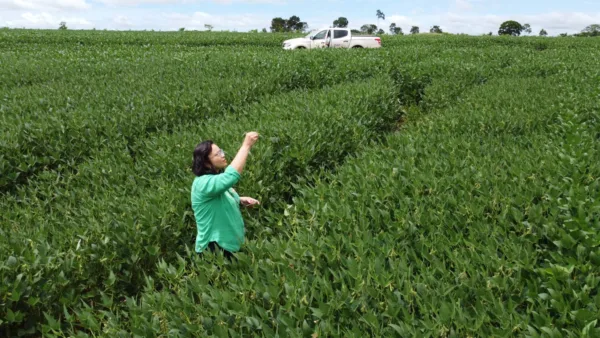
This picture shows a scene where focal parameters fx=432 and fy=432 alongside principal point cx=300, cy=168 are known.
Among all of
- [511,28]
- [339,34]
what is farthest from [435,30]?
[339,34]

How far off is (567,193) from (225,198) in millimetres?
2888

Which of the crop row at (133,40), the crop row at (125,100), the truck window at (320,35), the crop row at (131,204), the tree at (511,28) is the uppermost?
the tree at (511,28)

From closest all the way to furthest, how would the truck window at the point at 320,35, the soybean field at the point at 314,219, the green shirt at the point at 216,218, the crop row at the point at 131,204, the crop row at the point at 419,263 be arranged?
1. the crop row at the point at 419,263
2. the soybean field at the point at 314,219
3. the crop row at the point at 131,204
4. the green shirt at the point at 216,218
5. the truck window at the point at 320,35

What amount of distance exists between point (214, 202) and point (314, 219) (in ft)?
2.91

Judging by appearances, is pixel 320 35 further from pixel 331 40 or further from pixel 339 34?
pixel 339 34

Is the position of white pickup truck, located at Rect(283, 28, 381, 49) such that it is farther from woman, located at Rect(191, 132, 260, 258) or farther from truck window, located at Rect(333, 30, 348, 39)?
woman, located at Rect(191, 132, 260, 258)

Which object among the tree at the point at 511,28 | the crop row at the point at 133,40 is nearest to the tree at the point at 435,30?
the tree at the point at 511,28

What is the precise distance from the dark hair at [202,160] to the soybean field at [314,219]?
78 cm

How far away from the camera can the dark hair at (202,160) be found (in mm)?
3670

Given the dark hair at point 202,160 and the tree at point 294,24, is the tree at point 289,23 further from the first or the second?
the dark hair at point 202,160

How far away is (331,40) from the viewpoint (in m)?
25.1

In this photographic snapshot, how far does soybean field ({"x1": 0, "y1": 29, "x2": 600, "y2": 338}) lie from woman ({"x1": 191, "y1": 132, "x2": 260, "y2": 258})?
328 millimetres

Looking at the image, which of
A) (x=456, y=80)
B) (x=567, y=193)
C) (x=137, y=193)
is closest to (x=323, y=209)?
(x=567, y=193)

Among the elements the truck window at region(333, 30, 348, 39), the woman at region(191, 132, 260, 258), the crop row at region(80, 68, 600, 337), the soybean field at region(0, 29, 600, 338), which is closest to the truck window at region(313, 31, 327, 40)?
the truck window at region(333, 30, 348, 39)
